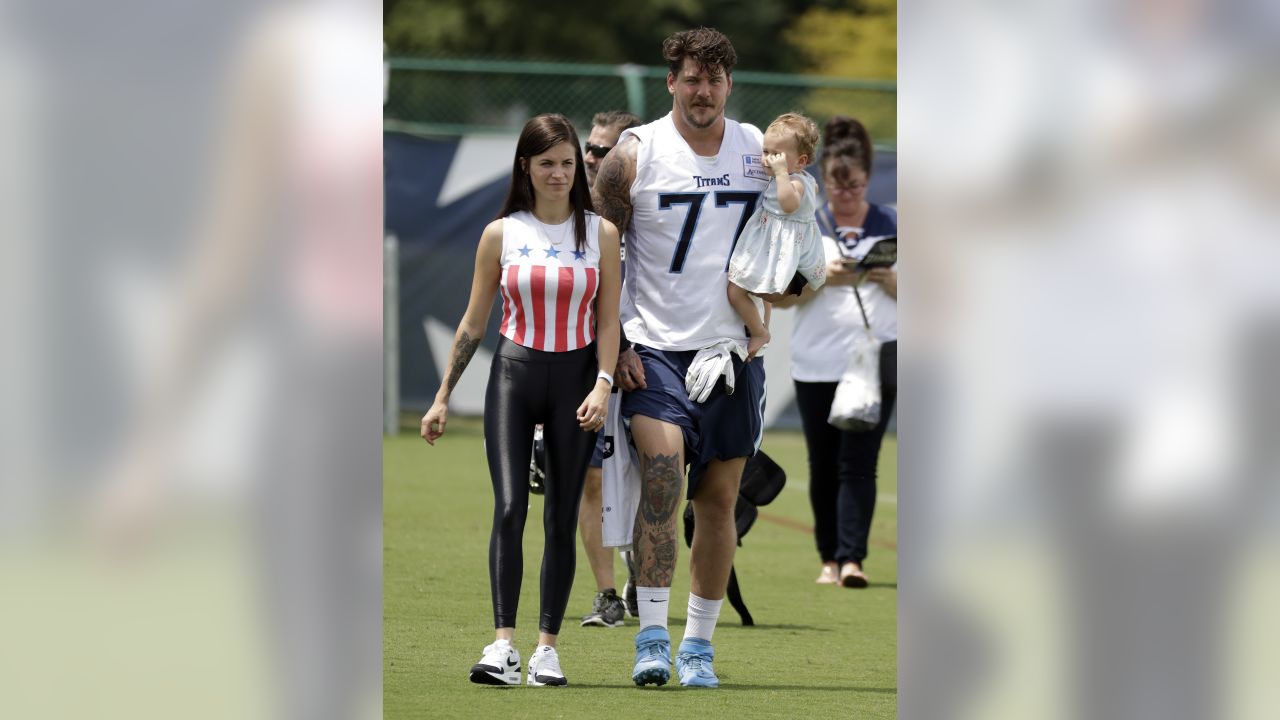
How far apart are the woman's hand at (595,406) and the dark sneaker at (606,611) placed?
160 cm

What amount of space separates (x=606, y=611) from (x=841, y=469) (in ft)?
5.85

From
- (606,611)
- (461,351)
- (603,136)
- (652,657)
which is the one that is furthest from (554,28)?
(652,657)

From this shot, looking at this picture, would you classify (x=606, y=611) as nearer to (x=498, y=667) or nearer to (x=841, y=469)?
(x=498, y=667)

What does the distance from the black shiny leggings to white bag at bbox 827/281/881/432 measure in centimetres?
270

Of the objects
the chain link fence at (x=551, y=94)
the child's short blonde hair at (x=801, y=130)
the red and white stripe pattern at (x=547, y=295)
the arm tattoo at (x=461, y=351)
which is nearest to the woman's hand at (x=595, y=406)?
the red and white stripe pattern at (x=547, y=295)

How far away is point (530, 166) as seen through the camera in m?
5.89

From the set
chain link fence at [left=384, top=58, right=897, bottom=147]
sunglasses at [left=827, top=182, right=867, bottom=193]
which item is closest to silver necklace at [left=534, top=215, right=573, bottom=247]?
sunglasses at [left=827, top=182, right=867, bottom=193]

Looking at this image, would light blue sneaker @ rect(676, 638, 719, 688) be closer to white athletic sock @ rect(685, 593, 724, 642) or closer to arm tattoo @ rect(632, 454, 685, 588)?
white athletic sock @ rect(685, 593, 724, 642)

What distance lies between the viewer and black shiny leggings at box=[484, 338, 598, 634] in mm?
5766
